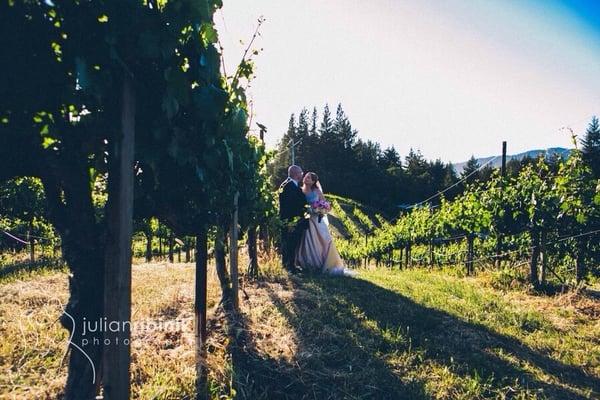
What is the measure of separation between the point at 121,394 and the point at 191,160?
1.35 meters

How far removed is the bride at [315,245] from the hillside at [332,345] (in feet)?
7.86

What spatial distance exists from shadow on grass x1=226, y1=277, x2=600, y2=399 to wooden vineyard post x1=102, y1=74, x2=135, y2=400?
1.08 meters

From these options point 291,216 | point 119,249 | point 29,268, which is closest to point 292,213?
point 291,216

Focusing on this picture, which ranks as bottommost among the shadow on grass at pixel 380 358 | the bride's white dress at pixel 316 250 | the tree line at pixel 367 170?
the shadow on grass at pixel 380 358

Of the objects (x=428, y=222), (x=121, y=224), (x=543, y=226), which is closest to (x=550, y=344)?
(x=543, y=226)

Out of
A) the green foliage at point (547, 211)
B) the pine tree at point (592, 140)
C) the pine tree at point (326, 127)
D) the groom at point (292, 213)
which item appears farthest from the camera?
the pine tree at point (326, 127)

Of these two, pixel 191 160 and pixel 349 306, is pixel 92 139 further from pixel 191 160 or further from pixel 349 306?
pixel 349 306

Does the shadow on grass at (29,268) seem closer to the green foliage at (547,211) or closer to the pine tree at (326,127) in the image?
the green foliage at (547,211)

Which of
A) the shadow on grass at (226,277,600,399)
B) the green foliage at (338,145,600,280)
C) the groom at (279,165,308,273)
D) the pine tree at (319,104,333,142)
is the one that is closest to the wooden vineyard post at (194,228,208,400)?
the shadow on grass at (226,277,600,399)

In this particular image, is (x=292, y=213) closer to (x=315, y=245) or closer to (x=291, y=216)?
(x=291, y=216)

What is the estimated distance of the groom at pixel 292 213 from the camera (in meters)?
8.15

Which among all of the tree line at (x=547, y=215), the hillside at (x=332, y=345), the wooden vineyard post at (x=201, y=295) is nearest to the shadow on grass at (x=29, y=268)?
the hillside at (x=332, y=345)

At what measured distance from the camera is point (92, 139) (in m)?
2.05

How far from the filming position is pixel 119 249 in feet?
6.49
